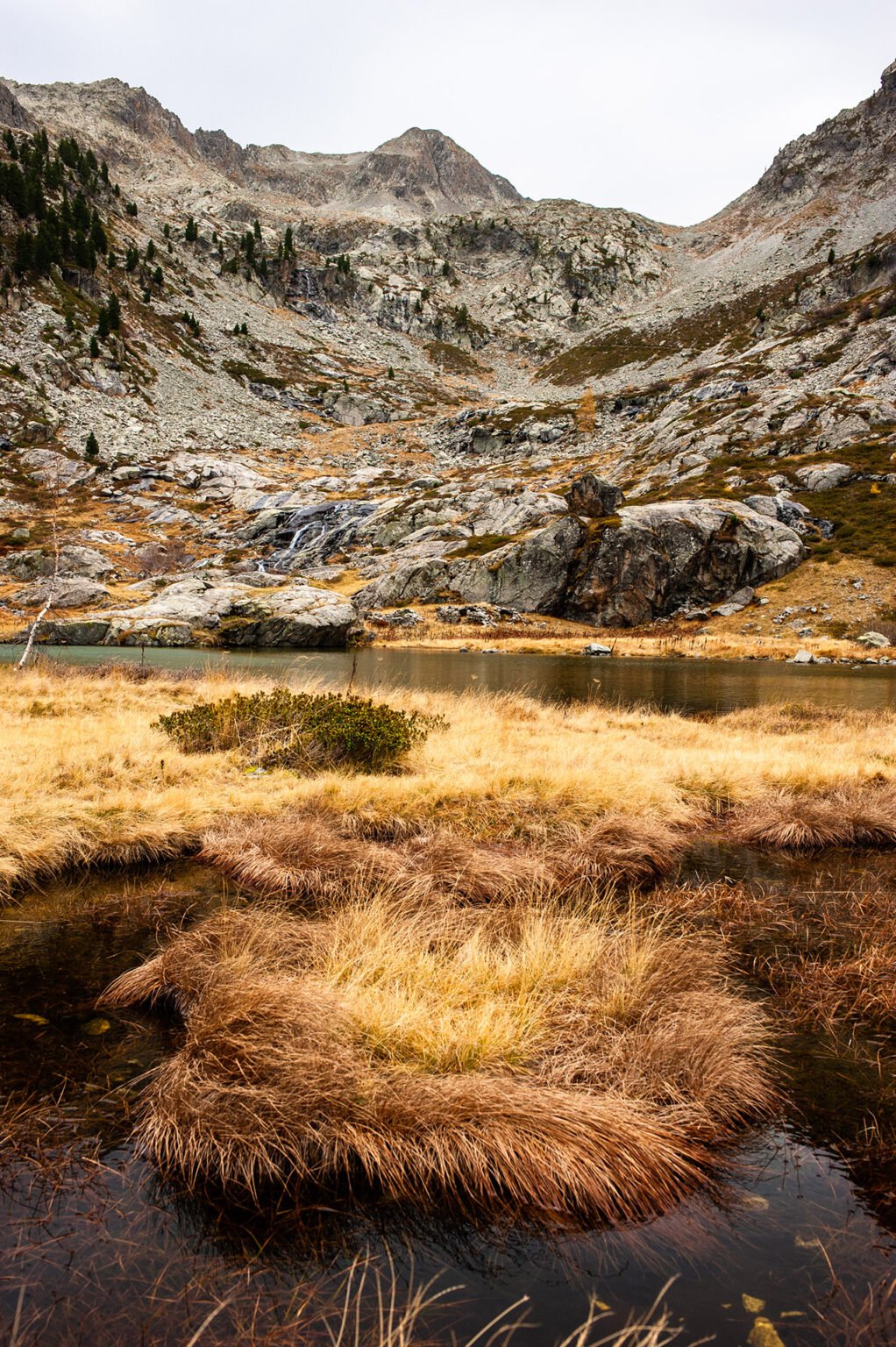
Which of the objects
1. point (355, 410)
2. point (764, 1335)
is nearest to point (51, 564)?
point (764, 1335)

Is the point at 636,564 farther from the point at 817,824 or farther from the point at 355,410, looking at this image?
the point at 355,410

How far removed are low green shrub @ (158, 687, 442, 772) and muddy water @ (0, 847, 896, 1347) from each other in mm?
7791

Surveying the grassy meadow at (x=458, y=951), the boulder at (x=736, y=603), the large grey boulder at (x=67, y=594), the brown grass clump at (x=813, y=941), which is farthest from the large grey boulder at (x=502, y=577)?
the brown grass clump at (x=813, y=941)

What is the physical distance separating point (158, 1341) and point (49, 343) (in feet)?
433

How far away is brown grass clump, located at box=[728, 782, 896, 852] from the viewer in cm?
1059

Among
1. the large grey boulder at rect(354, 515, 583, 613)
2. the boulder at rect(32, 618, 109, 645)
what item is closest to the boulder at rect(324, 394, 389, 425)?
the large grey boulder at rect(354, 515, 583, 613)

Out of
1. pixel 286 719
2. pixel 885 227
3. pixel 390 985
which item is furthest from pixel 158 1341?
pixel 885 227

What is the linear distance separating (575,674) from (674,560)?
36.3 metres

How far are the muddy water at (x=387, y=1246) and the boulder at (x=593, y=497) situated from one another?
243 feet

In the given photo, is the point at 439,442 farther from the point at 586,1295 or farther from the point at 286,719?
the point at 586,1295

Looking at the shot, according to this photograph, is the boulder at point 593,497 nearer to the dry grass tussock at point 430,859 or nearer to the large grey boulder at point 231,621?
the large grey boulder at point 231,621

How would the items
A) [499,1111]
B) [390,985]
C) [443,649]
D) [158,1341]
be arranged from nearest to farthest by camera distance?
[158,1341] → [499,1111] → [390,985] → [443,649]

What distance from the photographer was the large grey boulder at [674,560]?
66.1 m

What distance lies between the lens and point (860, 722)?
67.1 ft
